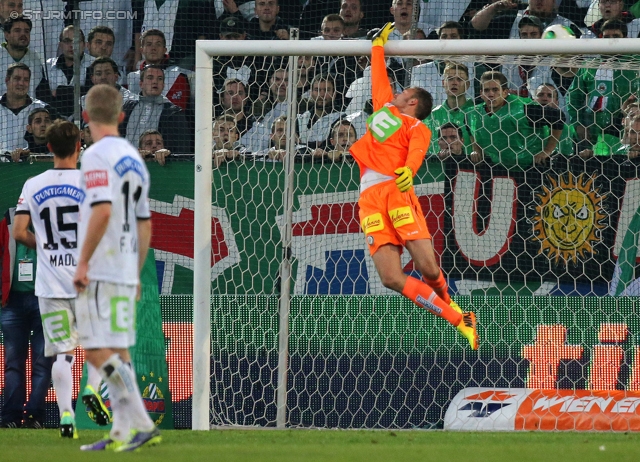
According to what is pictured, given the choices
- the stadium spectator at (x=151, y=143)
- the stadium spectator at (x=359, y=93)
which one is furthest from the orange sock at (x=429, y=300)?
the stadium spectator at (x=151, y=143)

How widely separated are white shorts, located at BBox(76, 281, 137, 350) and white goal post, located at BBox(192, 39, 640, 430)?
2650 millimetres

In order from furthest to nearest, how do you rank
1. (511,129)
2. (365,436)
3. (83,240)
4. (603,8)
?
(603,8)
(511,129)
(365,436)
(83,240)

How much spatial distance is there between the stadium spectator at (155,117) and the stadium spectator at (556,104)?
338 centimetres

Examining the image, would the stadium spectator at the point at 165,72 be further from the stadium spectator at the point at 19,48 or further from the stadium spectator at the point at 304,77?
the stadium spectator at the point at 304,77

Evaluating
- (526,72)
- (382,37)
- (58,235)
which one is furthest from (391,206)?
(526,72)

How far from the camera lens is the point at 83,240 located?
4426mm

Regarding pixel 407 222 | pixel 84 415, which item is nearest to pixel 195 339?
pixel 84 415

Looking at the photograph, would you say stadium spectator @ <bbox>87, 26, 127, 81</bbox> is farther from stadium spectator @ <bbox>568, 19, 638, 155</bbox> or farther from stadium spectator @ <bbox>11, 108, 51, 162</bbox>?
stadium spectator @ <bbox>568, 19, 638, 155</bbox>

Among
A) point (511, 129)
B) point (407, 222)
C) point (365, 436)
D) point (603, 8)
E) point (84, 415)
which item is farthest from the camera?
point (603, 8)

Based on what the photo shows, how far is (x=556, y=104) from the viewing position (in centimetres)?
855

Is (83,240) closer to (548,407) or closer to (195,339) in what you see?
(195,339)

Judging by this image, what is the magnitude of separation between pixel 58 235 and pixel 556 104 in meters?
4.73

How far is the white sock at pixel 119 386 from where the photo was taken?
4.47 m

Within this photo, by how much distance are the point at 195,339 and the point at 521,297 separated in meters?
2.75
